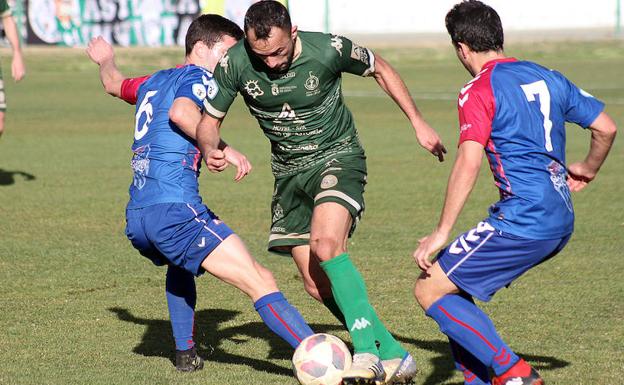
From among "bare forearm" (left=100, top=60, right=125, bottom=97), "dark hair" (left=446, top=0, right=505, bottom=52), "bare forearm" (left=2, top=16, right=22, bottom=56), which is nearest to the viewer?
"dark hair" (left=446, top=0, right=505, bottom=52)

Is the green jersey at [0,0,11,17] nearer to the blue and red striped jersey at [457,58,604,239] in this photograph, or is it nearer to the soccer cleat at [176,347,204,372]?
the soccer cleat at [176,347,204,372]

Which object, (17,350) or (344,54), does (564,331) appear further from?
(17,350)

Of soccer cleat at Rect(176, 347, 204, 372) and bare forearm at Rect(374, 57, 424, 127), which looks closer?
soccer cleat at Rect(176, 347, 204, 372)

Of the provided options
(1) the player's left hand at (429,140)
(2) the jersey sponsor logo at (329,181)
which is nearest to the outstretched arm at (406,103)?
(1) the player's left hand at (429,140)

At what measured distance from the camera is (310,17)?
48.3 metres

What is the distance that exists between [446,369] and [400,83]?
5.27 feet

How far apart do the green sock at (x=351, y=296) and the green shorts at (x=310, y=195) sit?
0.33 meters

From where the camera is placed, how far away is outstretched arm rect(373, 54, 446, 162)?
5.96m

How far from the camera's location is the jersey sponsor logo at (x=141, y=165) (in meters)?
5.90

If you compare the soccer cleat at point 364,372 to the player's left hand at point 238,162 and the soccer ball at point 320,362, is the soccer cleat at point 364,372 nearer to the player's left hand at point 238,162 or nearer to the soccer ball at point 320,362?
the soccer ball at point 320,362

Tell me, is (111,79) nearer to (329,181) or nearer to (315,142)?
(315,142)

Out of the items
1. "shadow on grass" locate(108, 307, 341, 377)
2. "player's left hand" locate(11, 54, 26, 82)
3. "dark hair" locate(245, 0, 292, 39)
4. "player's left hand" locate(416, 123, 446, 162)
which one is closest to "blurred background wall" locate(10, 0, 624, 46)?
"player's left hand" locate(11, 54, 26, 82)

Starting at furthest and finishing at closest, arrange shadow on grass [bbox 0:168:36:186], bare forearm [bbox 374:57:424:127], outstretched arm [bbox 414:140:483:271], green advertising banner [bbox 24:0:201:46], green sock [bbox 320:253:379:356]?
green advertising banner [bbox 24:0:201:46], shadow on grass [bbox 0:168:36:186], bare forearm [bbox 374:57:424:127], green sock [bbox 320:253:379:356], outstretched arm [bbox 414:140:483:271]

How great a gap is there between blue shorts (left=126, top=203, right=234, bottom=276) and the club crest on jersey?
710 mm
